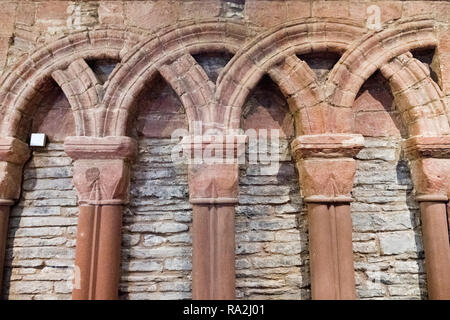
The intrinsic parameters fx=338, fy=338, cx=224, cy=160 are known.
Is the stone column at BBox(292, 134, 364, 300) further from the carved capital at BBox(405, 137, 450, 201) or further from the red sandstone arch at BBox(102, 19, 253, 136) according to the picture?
the red sandstone arch at BBox(102, 19, 253, 136)

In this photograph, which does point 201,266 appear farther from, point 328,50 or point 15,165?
point 328,50

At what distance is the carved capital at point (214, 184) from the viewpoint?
8.19 feet

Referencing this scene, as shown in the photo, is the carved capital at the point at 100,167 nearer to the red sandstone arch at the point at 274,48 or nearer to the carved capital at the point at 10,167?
the carved capital at the point at 10,167

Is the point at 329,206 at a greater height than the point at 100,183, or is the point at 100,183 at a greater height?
the point at 100,183

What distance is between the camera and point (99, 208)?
2537 mm

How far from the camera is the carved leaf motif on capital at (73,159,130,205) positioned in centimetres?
254

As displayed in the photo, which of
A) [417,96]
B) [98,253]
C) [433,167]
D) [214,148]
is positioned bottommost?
[98,253]

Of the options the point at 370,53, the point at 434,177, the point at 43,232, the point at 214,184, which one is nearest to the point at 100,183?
the point at 43,232

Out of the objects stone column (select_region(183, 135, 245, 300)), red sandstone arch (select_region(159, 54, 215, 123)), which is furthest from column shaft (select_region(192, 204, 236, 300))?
red sandstone arch (select_region(159, 54, 215, 123))

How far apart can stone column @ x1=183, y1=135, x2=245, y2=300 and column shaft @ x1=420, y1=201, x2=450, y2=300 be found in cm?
145

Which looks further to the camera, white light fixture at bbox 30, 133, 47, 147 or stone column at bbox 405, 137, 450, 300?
white light fixture at bbox 30, 133, 47, 147

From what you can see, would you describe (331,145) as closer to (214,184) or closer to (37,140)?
(214,184)

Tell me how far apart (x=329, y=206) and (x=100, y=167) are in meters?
1.75

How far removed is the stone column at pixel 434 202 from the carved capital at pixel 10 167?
122 inches
